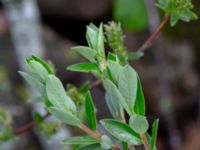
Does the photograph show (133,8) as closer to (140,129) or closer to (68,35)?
(140,129)

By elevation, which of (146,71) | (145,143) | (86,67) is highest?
(86,67)

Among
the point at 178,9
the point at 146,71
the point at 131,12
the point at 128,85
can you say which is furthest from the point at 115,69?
the point at 146,71

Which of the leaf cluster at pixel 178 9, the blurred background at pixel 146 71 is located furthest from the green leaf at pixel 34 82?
the blurred background at pixel 146 71

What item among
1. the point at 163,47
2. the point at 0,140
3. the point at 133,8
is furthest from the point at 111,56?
the point at 163,47

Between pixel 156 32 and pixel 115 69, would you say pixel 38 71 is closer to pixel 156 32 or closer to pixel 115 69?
pixel 115 69

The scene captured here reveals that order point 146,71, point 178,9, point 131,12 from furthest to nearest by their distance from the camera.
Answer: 1. point 146,71
2. point 131,12
3. point 178,9

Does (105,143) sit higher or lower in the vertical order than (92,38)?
lower

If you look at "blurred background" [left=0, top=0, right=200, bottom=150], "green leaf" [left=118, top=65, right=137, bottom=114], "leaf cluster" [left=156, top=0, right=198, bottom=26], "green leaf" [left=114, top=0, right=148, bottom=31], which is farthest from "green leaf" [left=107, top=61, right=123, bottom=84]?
"blurred background" [left=0, top=0, right=200, bottom=150]

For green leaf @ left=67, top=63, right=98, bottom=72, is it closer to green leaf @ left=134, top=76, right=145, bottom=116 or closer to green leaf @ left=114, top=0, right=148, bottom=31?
green leaf @ left=134, top=76, right=145, bottom=116
